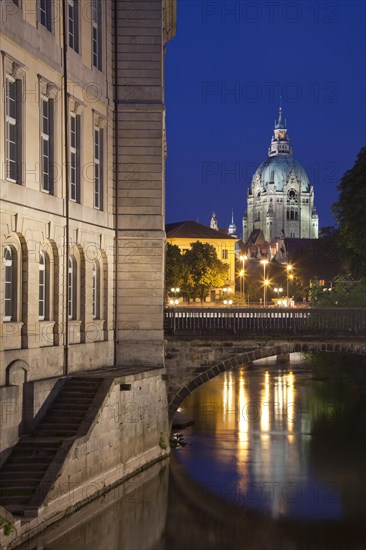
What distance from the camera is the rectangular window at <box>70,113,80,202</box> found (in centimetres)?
3356

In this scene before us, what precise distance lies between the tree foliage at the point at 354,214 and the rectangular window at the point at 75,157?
76.2 ft

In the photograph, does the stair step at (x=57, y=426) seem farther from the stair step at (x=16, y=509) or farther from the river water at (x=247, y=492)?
the stair step at (x=16, y=509)

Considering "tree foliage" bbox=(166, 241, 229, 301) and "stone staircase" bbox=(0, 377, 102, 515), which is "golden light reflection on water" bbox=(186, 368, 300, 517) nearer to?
"stone staircase" bbox=(0, 377, 102, 515)

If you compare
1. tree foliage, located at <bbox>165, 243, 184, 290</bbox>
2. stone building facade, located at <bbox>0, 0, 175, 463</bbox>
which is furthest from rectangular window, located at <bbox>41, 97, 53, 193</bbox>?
tree foliage, located at <bbox>165, 243, 184, 290</bbox>

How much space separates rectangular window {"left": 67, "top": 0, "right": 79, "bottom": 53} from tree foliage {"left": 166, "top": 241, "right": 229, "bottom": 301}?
68.6 m

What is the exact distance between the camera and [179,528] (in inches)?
1085

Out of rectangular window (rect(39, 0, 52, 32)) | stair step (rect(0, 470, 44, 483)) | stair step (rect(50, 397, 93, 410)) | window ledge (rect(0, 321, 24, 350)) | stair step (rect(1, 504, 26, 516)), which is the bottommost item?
stair step (rect(1, 504, 26, 516))

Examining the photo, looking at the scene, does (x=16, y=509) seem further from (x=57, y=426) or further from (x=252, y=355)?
(x=252, y=355)

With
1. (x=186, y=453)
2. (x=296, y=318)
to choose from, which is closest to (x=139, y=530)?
(x=186, y=453)

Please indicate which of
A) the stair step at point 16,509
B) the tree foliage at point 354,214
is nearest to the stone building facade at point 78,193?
the stair step at point 16,509

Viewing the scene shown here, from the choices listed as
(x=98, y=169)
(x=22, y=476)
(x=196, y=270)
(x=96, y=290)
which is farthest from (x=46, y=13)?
(x=196, y=270)

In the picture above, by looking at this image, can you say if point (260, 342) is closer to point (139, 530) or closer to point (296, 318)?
point (296, 318)

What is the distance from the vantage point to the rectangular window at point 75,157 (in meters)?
33.6

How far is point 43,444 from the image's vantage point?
27.6m
